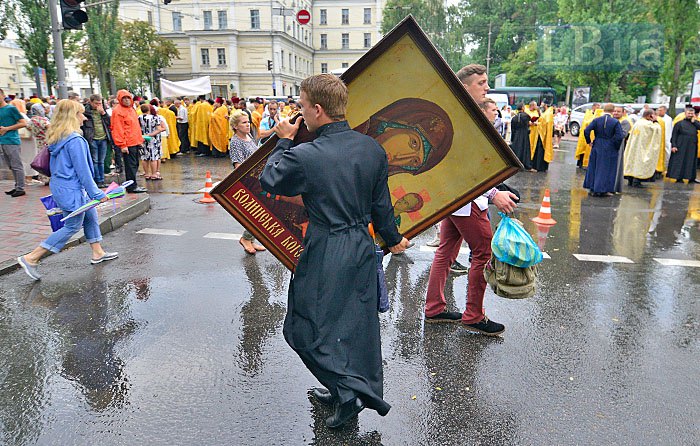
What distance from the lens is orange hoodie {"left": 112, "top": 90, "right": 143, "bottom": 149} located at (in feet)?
34.3

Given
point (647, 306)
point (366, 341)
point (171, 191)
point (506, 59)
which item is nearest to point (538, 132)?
point (171, 191)

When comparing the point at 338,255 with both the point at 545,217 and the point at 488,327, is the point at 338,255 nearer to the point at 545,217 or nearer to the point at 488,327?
the point at 488,327

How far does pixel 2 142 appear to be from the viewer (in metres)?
9.49

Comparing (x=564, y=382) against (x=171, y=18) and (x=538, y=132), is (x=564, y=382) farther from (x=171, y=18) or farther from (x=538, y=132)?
(x=171, y=18)

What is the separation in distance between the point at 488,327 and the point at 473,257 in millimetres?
580

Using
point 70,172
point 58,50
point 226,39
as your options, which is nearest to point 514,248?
point 70,172

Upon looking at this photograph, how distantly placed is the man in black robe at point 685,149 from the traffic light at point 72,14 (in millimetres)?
13241

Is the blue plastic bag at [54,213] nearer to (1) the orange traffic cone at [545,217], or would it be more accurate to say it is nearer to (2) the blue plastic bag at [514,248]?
(2) the blue plastic bag at [514,248]

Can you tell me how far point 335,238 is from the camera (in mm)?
2736

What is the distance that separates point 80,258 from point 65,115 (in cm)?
174

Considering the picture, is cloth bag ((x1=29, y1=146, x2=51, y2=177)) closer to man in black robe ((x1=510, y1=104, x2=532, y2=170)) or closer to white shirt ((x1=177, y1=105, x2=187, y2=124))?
man in black robe ((x1=510, y1=104, x2=532, y2=170))

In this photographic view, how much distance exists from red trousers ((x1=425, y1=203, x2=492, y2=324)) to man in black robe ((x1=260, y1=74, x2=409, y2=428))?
4.40 ft

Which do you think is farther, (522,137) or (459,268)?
(522,137)

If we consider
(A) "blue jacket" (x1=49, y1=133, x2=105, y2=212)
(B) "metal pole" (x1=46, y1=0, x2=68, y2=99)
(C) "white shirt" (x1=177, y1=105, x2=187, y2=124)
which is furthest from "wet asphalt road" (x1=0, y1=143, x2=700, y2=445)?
(C) "white shirt" (x1=177, y1=105, x2=187, y2=124)
